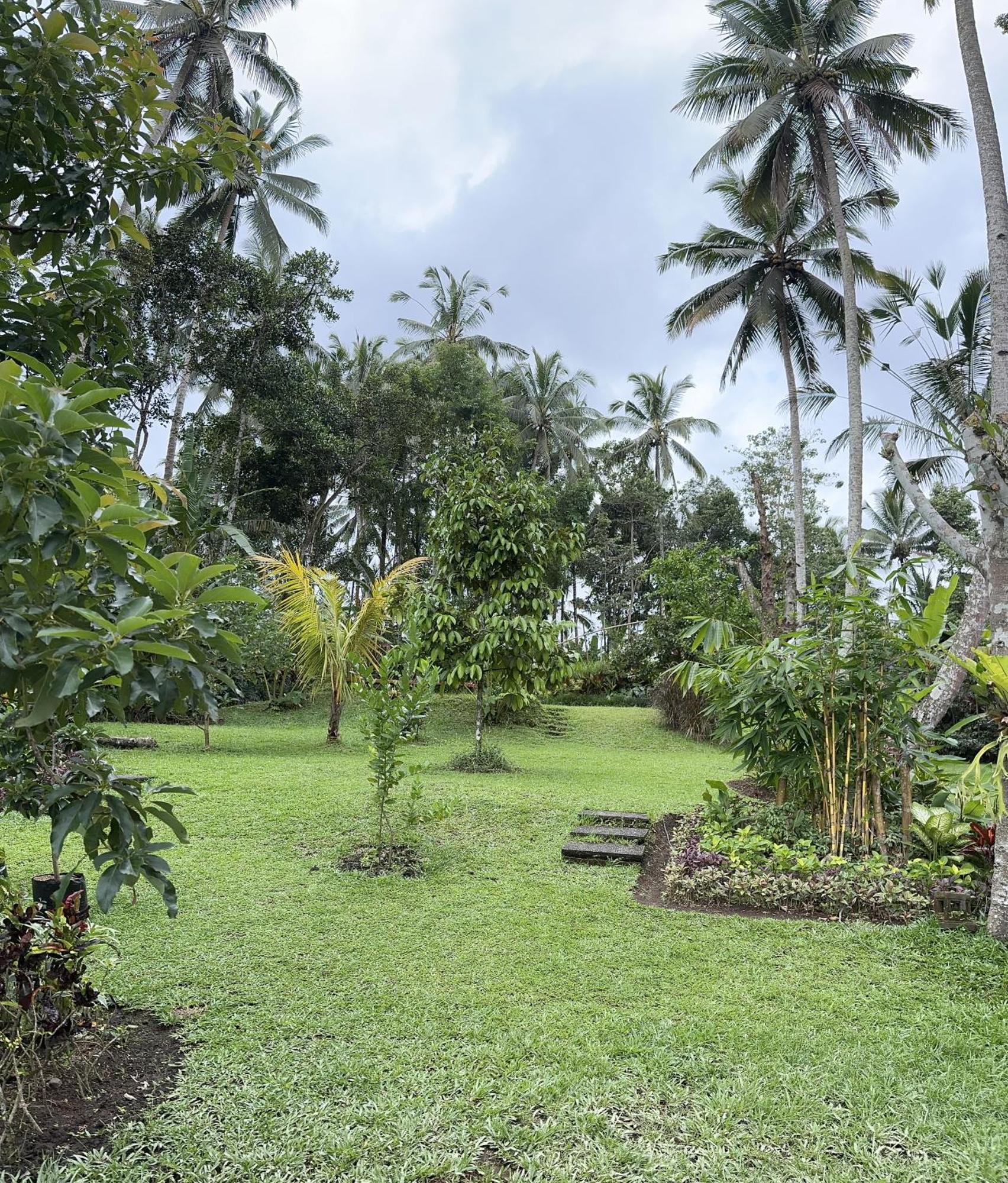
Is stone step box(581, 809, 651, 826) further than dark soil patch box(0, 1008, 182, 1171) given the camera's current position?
Yes

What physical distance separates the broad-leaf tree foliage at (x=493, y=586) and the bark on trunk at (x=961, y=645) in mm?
3905

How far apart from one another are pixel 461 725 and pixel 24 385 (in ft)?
40.7

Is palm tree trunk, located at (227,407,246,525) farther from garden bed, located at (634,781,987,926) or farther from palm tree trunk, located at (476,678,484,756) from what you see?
garden bed, located at (634,781,987,926)

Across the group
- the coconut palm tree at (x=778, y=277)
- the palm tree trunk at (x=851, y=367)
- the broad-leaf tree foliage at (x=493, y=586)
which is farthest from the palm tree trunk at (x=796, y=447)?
the broad-leaf tree foliage at (x=493, y=586)

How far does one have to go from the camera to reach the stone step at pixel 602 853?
496cm

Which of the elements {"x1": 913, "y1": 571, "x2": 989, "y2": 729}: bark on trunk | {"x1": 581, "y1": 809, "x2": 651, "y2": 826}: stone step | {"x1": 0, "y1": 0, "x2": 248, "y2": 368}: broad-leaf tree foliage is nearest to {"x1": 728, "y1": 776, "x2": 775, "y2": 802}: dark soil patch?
{"x1": 913, "y1": 571, "x2": 989, "y2": 729}: bark on trunk

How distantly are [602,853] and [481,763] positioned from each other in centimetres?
381

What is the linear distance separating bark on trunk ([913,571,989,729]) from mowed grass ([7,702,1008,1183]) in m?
5.13

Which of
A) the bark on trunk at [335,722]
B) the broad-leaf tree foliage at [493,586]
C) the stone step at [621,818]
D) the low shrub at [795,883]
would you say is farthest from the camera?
the bark on trunk at [335,722]

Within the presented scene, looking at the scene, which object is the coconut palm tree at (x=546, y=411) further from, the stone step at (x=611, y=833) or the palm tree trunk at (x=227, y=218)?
the stone step at (x=611, y=833)

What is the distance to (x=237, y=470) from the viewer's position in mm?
16266

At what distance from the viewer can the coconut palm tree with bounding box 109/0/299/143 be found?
51.8 ft

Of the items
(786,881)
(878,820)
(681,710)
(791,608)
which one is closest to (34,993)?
(786,881)

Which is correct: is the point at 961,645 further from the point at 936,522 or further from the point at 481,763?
the point at 481,763
